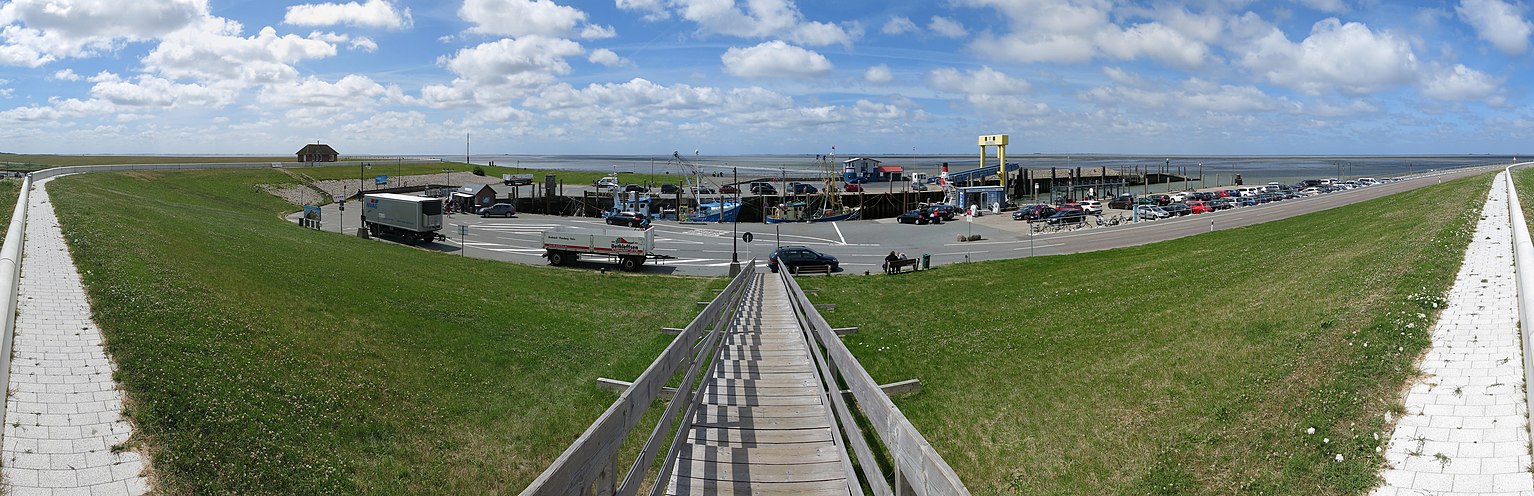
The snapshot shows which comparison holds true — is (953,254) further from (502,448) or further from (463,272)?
(502,448)

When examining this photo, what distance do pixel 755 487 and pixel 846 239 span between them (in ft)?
196

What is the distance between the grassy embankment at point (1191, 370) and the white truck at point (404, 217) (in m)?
41.8

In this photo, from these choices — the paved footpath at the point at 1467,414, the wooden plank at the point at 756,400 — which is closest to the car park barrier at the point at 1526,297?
the paved footpath at the point at 1467,414

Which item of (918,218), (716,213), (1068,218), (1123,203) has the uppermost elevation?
(1123,203)

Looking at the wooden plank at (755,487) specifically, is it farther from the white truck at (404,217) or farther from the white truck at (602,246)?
the white truck at (404,217)

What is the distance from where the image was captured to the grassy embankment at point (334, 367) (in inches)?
333

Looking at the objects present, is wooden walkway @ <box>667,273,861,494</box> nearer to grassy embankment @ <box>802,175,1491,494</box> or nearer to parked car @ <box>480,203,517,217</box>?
grassy embankment @ <box>802,175,1491,494</box>

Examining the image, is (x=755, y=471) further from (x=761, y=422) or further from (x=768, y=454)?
(x=761, y=422)

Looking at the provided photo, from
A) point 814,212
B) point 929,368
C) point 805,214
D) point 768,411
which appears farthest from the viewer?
point 814,212

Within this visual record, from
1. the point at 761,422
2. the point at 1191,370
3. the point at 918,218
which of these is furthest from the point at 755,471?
the point at 918,218

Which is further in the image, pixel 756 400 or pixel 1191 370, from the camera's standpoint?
pixel 1191 370

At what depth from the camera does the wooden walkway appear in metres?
6.58

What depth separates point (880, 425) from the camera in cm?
541

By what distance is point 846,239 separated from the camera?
216 ft
